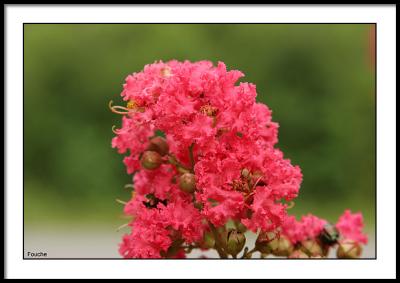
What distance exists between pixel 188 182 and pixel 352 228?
1.55 feet

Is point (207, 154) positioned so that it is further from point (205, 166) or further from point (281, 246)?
point (281, 246)

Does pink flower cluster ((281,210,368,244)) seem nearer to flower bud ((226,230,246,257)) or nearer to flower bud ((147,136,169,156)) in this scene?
flower bud ((226,230,246,257))

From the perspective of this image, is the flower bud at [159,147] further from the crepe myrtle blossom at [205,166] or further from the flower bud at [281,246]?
the flower bud at [281,246]

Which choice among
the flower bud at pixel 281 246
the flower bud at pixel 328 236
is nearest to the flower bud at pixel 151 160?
the flower bud at pixel 281 246

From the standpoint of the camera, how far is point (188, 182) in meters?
1.12

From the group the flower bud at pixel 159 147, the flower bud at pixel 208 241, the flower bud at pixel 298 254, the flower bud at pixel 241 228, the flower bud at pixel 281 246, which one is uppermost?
the flower bud at pixel 159 147

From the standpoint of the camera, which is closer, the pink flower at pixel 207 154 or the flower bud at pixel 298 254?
the pink flower at pixel 207 154

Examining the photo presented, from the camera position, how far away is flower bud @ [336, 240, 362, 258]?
51.1 inches

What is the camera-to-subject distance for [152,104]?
111 centimetres

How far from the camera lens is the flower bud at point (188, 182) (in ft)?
3.66

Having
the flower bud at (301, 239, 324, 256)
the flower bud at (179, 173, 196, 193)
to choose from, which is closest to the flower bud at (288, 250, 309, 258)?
the flower bud at (301, 239, 324, 256)

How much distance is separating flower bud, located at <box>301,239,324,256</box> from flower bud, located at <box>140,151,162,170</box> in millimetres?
365

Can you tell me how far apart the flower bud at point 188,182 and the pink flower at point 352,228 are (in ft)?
1.39

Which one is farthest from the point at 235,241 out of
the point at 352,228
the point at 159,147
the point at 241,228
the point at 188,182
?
the point at 352,228
